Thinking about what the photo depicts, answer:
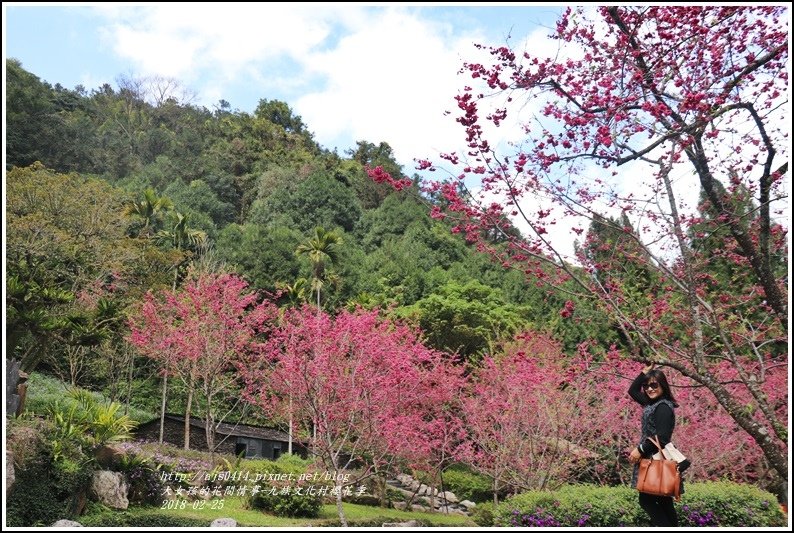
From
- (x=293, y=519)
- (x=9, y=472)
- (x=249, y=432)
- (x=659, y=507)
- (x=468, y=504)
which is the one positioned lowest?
(x=468, y=504)

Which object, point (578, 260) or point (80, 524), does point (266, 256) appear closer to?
point (80, 524)

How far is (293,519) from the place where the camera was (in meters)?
10.3

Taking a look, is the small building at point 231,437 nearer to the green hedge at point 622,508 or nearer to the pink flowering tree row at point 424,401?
the pink flowering tree row at point 424,401

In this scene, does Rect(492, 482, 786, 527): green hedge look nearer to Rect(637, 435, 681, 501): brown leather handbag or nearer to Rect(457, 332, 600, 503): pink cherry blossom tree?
Rect(457, 332, 600, 503): pink cherry blossom tree

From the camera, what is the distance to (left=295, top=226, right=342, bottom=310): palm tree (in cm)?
2256

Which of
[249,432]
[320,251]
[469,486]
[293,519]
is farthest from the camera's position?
[320,251]

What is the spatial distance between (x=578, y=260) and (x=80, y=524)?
634 cm

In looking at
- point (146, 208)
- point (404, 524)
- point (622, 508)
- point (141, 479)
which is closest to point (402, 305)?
point (146, 208)

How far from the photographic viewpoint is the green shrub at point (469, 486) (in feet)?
51.5

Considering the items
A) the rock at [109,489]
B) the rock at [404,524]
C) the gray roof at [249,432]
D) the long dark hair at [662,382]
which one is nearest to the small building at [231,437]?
the gray roof at [249,432]

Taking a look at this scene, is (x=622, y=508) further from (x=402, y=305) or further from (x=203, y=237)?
(x=203, y=237)

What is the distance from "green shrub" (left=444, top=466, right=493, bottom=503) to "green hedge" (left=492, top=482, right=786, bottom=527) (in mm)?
7962

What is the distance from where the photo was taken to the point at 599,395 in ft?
38.7

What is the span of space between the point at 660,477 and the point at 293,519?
7.86 metres
